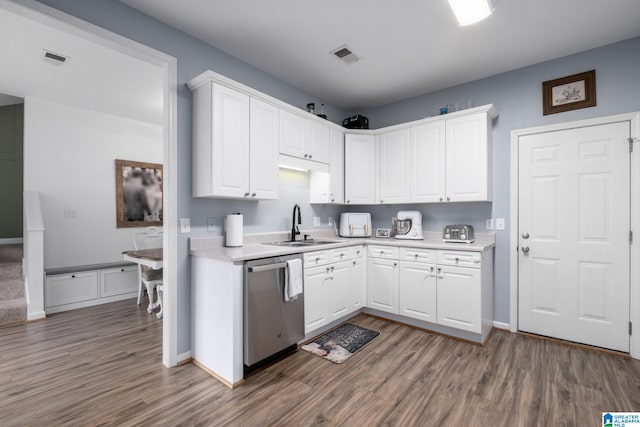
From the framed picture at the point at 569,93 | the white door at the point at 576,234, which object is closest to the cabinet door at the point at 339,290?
the white door at the point at 576,234

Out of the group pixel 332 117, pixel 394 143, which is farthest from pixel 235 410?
pixel 332 117

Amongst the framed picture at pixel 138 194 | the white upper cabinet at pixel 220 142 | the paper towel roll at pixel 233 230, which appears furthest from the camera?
the framed picture at pixel 138 194

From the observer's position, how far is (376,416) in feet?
5.93

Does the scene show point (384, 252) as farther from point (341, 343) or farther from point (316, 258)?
point (341, 343)

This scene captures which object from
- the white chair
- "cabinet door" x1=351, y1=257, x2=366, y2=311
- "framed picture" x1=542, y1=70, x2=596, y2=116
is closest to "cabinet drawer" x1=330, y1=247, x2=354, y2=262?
"cabinet door" x1=351, y1=257, x2=366, y2=311

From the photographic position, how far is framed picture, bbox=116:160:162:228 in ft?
15.0

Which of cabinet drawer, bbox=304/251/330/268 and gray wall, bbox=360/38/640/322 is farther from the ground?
gray wall, bbox=360/38/640/322

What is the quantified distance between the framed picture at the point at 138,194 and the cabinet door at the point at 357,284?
355 centimetres

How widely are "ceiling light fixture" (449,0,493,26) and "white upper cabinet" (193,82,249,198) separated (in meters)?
1.79

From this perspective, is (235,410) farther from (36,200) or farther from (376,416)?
(36,200)

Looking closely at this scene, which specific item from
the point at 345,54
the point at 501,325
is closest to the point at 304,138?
the point at 345,54

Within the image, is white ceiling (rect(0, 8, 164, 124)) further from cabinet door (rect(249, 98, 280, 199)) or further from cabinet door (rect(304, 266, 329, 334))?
cabinet door (rect(304, 266, 329, 334))

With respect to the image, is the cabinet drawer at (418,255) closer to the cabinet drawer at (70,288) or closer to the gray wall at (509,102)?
the gray wall at (509,102)

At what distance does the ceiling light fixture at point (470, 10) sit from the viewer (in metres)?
2.07
